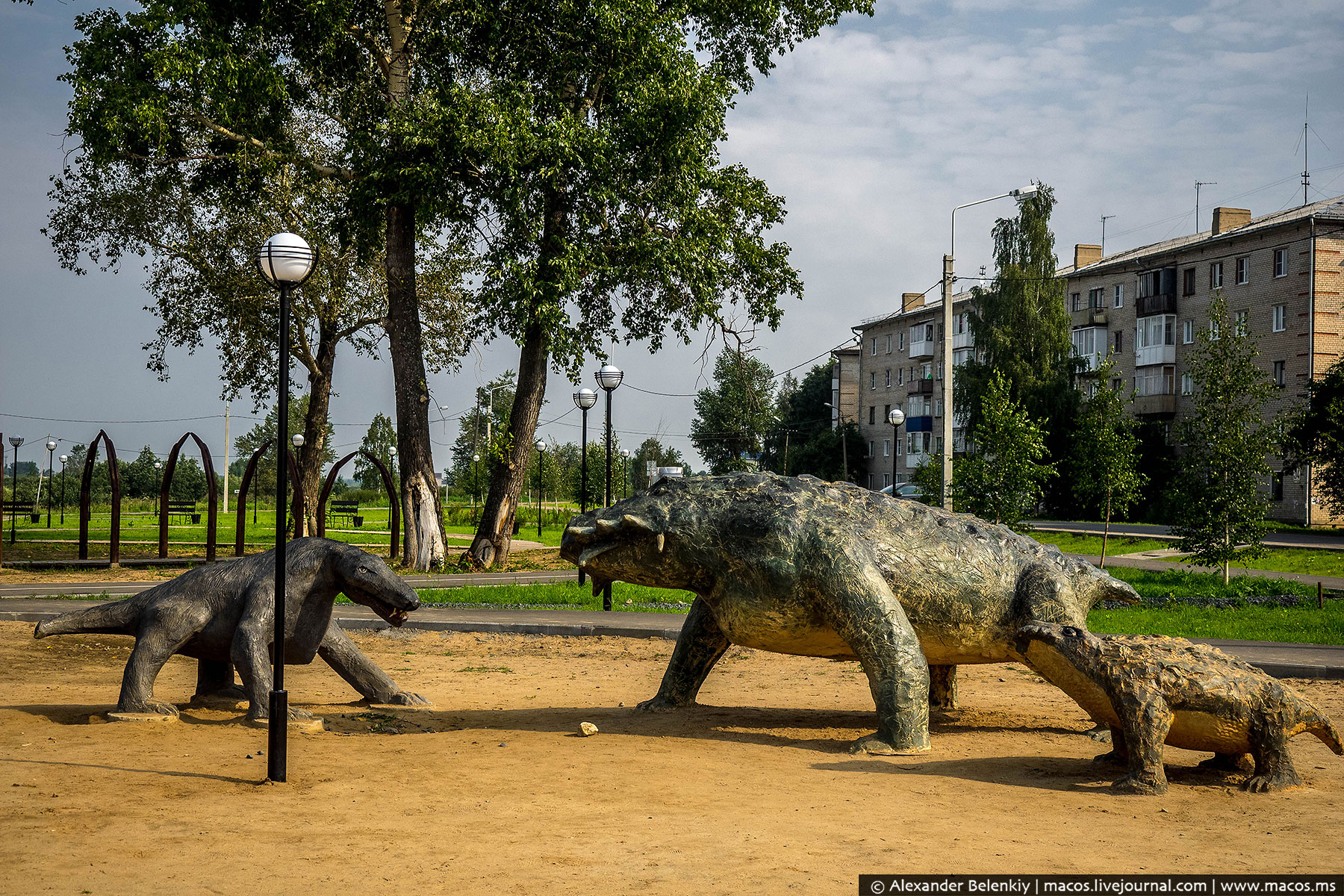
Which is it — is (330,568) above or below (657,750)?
above

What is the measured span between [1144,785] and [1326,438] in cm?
3725

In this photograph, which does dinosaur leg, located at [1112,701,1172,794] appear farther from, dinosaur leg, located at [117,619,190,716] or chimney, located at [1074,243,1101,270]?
chimney, located at [1074,243,1101,270]

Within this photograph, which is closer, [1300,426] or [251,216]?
[251,216]

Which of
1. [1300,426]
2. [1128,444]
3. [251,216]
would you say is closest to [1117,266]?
[1300,426]

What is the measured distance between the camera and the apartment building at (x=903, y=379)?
68.4 metres

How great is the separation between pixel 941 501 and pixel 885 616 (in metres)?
16.7

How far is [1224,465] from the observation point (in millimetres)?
20859

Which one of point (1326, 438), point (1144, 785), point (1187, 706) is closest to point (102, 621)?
point (1144, 785)

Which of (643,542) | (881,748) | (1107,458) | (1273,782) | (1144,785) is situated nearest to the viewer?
(1144,785)

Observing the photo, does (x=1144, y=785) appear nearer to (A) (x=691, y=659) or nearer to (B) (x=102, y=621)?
(A) (x=691, y=659)

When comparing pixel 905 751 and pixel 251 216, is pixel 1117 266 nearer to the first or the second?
pixel 251 216

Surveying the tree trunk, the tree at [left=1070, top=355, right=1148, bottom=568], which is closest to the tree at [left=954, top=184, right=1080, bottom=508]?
the tree at [left=1070, top=355, right=1148, bottom=568]

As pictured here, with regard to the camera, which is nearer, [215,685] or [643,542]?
[643,542]

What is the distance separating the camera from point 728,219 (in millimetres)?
23844
